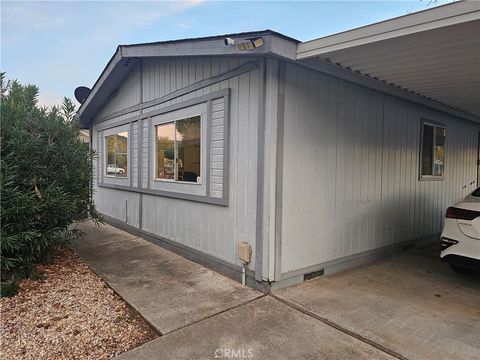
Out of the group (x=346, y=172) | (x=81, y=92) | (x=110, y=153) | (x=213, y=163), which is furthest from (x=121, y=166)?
(x=346, y=172)

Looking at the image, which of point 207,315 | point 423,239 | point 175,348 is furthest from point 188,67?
point 423,239

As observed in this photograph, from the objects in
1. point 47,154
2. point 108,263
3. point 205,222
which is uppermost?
point 47,154

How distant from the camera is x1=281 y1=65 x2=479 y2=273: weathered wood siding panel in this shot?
12.3ft

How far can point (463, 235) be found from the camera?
359 centimetres

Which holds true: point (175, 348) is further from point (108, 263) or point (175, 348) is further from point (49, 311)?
point (108, 263)

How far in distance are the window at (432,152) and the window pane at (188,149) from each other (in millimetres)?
4231

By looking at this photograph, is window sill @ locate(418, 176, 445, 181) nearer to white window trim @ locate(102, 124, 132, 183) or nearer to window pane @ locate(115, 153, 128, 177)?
white window trim @ locate(102, 124, 132, 183)

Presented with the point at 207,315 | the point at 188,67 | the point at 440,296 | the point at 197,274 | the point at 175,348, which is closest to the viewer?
the point at 175,348

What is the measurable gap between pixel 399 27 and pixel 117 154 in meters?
6.62

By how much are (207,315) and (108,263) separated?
7.97ft

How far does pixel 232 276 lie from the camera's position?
4035 mm

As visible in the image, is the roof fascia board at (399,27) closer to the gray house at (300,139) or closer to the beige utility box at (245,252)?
the gray house at (300,139)

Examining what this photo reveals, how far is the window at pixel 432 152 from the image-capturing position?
592 cm

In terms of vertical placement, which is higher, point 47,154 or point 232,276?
point 47,154
